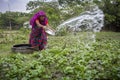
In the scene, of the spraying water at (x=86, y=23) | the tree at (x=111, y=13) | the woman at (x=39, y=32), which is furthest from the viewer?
the tree at (x=111, y=13)

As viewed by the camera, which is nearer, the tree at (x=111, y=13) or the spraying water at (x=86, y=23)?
the spraying water at (x=86, y=23)

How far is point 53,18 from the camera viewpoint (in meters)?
12.5

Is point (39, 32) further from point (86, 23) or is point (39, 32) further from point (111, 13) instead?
point (111, 13)

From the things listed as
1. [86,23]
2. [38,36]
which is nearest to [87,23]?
[86,23]

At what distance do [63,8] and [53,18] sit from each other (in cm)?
194

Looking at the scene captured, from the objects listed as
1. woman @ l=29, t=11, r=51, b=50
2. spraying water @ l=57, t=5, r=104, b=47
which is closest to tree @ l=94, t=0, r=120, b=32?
spraying water @ l=57, t=5, r=104, b=47

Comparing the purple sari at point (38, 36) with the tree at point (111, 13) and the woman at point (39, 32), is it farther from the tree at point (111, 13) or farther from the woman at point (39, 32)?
the tree at point (111, 13)

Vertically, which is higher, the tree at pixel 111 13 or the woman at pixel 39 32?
the tree at pixel 111 13

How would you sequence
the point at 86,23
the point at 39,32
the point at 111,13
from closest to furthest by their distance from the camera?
the point at 39,32, the point at 86,23, the point at 111,13

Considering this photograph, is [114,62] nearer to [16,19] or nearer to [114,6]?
[114,6]

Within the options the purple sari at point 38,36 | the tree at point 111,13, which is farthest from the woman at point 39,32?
the tree at point 111,13

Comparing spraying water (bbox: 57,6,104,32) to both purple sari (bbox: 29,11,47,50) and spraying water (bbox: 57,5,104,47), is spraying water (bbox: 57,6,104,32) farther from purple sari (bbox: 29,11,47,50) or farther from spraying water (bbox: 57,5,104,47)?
purple sari (bbox: 29,11,47,50)

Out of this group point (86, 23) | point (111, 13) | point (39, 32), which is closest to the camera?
point (39, 32)

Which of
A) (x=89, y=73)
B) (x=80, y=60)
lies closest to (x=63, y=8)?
(x=80, y=60)
